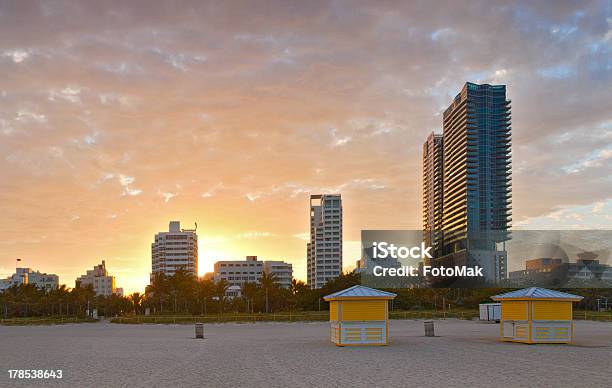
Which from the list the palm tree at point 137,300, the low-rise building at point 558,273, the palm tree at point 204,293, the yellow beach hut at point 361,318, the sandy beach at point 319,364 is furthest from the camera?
the palm tree at point 137,300

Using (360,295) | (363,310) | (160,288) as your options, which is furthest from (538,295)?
(160,288)

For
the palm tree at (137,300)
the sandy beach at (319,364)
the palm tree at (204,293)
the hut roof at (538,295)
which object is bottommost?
the palm tree at (137,300)

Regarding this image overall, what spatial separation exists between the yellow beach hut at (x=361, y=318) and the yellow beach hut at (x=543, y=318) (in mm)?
6417

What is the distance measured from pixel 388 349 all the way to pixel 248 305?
68592 mm

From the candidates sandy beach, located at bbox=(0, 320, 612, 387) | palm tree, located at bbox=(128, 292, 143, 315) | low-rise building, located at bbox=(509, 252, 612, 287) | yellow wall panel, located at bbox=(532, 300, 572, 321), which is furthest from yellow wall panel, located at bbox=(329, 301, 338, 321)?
palm tree, located at bbox=(128, 292, 143, 315)

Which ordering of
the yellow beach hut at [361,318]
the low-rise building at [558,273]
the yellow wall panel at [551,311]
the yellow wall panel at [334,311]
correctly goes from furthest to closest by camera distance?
A: the low-rise building at [558,273] < the yellow wall panel at [334,311] < the yellow wall panel at [551,311] < the yellow beach hut at [361,318]

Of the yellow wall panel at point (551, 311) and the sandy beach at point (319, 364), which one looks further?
the yellow wall panel at point (551, 311)

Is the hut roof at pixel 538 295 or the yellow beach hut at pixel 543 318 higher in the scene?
the hut roof at pixel 538 295

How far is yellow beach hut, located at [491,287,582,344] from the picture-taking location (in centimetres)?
3228

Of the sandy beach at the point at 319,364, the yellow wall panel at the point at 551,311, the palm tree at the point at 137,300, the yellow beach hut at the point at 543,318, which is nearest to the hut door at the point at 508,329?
the yellow beach hut at the point at 543,318

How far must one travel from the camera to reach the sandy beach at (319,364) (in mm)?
18797

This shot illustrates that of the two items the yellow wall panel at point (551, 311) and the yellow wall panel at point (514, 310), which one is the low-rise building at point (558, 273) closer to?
the yellow wall panel at point (514, 310)

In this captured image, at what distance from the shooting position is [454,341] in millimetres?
33688

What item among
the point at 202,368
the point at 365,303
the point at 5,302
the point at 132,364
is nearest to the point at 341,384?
the point at 202,368
